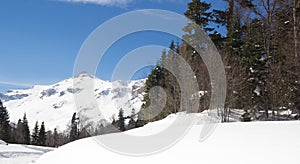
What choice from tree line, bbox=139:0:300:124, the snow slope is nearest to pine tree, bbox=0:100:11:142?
tree line, bbox=139:0:300:124

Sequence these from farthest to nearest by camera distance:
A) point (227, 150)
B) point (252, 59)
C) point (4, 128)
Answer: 1. point (4, 128)
2. point (252, 59)
3. point (227, 150)

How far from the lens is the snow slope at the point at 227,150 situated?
5273 millimetres

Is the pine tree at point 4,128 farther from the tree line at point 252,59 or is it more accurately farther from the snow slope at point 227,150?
the snow slope at point 227,150

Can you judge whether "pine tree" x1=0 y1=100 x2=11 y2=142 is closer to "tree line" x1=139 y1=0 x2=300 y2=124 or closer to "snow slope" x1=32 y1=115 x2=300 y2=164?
"tree line" x1=139 y1=0 x2=300 y2=124

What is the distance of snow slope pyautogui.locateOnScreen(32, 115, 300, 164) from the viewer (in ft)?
17.3

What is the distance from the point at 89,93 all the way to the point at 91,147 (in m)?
2.16

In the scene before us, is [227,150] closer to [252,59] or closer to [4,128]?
[252,59]

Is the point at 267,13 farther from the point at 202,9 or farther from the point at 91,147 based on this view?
the point at 91,147

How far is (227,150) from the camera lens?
19.5 ft

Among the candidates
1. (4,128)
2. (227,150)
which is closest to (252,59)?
(227,150)

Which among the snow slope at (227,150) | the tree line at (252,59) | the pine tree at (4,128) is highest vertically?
→ the tree line at (252,59)

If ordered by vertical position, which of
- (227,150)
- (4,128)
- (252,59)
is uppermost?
(252,59)

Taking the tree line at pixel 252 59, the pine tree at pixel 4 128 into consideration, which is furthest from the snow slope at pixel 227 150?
the pine tree at pixel 4 128

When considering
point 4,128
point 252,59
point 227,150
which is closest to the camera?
point 227,150
